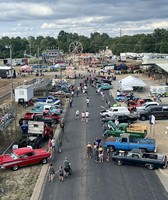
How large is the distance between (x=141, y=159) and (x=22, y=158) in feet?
25.2

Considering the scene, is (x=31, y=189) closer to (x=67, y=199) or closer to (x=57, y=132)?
(x=67, y=199)

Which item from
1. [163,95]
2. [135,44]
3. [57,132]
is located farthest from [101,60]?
[57,132]

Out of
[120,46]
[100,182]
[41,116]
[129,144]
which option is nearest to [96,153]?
[129,144]

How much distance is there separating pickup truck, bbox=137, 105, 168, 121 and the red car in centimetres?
1451

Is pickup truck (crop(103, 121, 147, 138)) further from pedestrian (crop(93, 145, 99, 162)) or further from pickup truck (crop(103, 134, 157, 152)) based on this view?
pedestrian (crop(93, 145, 99, 162))

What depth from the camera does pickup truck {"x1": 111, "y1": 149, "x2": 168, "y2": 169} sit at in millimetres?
19938

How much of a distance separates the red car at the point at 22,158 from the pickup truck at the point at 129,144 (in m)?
4.75

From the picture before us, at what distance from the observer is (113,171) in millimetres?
19828

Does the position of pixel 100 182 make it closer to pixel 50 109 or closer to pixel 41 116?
pixel 41 116

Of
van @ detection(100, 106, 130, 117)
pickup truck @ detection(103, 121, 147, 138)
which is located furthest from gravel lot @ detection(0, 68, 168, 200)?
van @ detection(100, 106, 130, 117)

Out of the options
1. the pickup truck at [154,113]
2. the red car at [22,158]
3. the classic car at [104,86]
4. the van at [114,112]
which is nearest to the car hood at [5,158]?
the red car at [22,158]

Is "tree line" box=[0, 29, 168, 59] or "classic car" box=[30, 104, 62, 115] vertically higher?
"tree line" box=[0, 29, 168, 59]

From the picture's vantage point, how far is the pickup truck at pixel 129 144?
887 inches

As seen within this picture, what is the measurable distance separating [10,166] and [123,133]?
9.77 m
